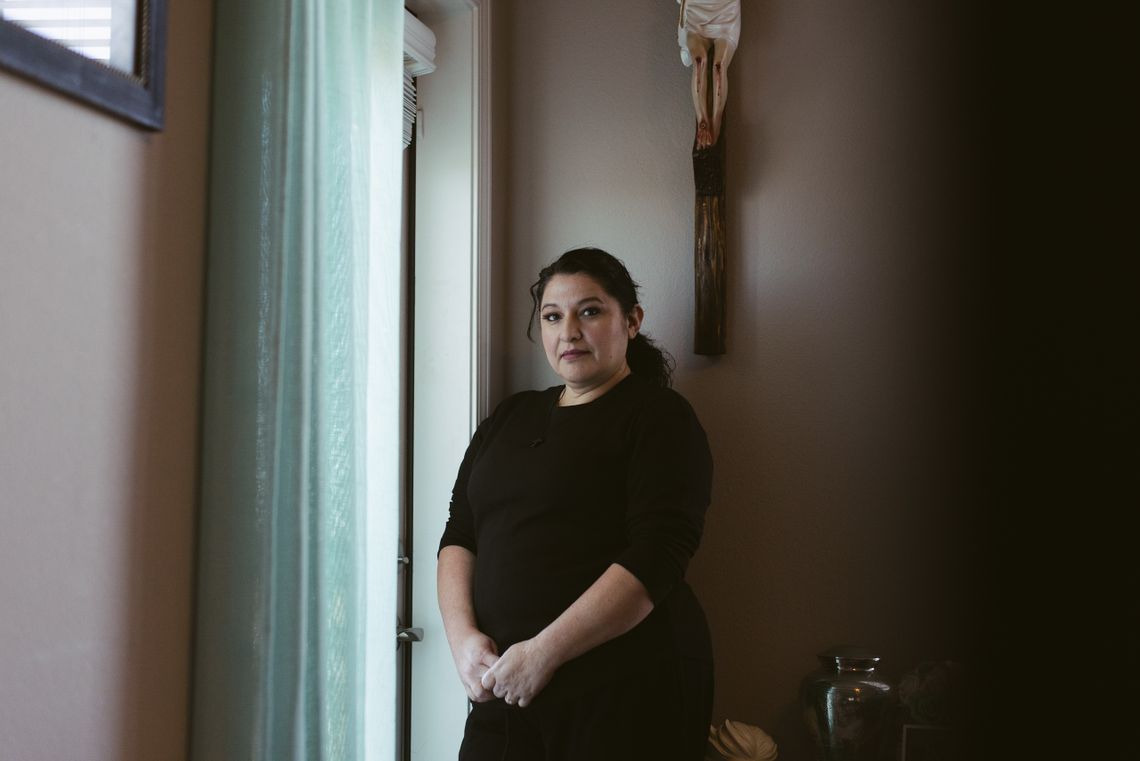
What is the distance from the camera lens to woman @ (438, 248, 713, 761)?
134 centimetres

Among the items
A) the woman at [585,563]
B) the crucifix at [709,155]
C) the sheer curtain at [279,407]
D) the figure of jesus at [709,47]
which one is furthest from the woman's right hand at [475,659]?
the figure of jesus at [709,47]

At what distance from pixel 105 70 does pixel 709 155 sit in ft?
3.88

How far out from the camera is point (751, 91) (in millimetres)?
1859

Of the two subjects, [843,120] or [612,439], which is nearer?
[612,439]

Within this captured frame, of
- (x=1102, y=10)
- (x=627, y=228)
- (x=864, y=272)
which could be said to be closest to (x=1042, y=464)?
(x=1102, y=10)

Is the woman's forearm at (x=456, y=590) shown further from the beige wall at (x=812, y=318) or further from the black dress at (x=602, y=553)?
the beige wall at (x=812, y=318)

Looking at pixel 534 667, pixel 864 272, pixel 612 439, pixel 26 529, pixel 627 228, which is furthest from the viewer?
pixel 627 228

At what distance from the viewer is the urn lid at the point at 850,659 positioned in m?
1.57

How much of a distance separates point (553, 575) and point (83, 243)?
2.73 feet

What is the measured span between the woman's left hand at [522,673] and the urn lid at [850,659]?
0.57 m

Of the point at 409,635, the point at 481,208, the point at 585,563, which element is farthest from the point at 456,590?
the point at 481,208

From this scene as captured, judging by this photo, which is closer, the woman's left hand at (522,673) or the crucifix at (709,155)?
the woman's left hand at (522,673)

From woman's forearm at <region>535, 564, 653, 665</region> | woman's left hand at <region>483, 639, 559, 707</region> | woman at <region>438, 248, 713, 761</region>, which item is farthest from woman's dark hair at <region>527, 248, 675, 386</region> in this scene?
woman's left hand at <region>483, 639, 559, 707</region>

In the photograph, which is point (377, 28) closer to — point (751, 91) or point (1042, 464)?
point (751, 91)
